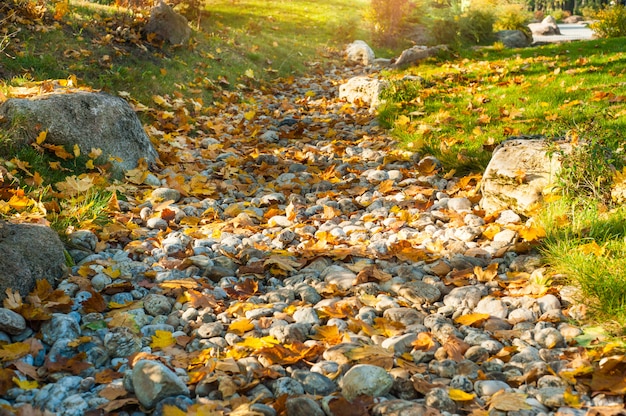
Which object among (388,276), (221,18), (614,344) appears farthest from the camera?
(221,18)

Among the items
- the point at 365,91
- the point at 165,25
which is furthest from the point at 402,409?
the point at 165,25

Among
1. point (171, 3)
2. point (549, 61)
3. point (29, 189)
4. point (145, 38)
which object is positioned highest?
point (171, 3)

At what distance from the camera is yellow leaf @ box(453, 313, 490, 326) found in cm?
280

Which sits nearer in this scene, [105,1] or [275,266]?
[275,266]

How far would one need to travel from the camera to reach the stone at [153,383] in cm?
215

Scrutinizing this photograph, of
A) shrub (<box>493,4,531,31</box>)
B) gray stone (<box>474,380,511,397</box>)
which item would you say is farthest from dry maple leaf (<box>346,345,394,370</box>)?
shrub (<box>493,4,531,31</box>)

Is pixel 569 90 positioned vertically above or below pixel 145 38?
below

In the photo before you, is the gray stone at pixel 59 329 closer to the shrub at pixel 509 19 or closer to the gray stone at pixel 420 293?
the gray stone at pixel 420 293

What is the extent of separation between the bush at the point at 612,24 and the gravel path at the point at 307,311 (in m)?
10.6

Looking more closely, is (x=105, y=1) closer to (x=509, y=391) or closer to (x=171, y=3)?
(x=171, y=3)

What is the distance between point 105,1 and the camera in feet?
37.3

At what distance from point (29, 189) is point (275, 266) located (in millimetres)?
2087

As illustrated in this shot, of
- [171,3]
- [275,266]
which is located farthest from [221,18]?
[275,266]

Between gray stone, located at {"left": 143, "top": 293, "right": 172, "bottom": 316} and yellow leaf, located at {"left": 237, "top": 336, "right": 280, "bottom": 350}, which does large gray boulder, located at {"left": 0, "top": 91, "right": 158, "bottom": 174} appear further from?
yellow leaf, located at {"left": 237, "top": 336, "right": 280, "bottom": 350}
